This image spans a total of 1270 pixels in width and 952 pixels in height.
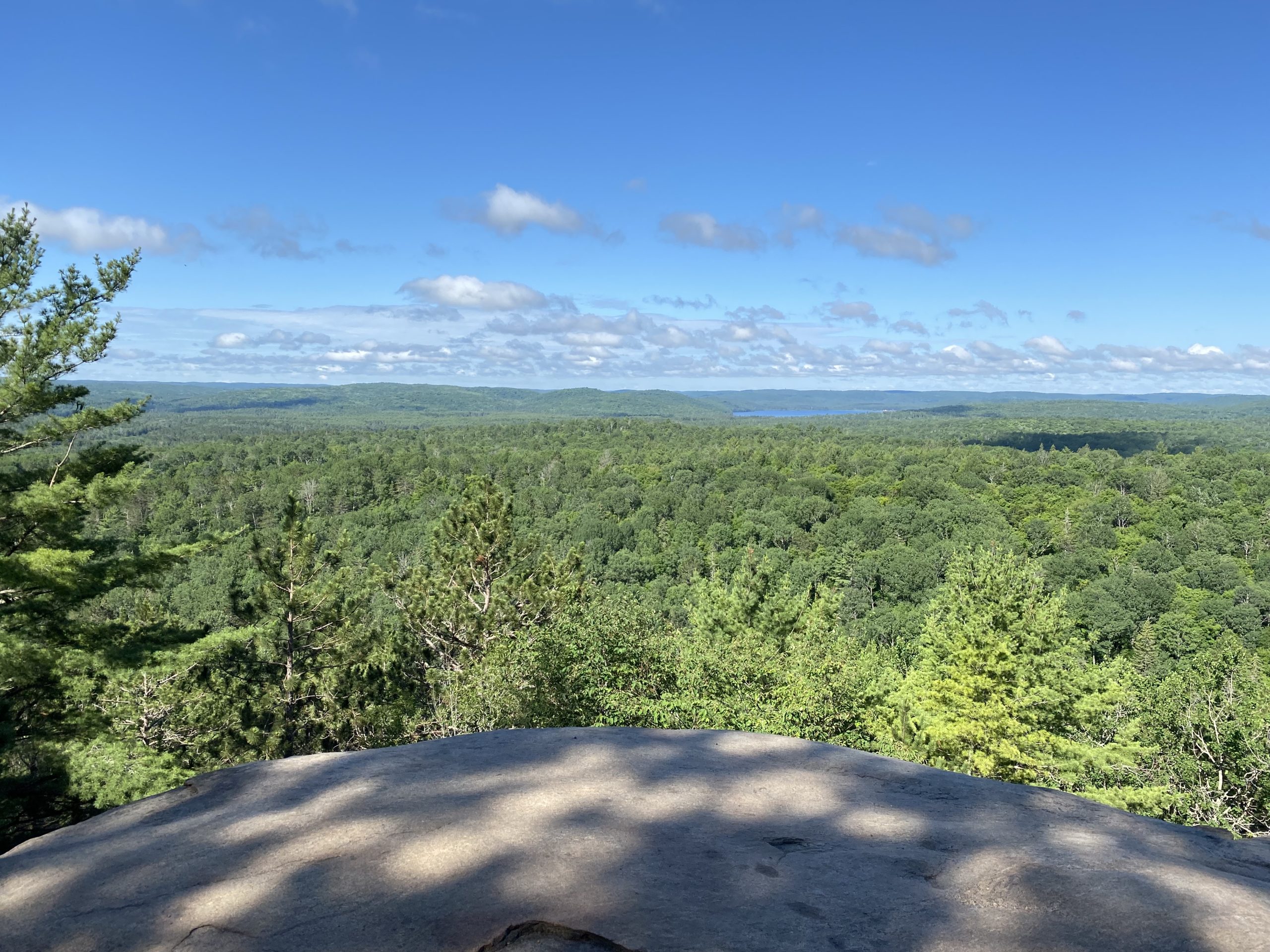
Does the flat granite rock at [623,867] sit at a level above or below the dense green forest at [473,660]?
above

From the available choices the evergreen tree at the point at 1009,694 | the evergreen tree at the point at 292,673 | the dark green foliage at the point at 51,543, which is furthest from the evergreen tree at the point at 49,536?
the evergreen tree at the point at 1009,694

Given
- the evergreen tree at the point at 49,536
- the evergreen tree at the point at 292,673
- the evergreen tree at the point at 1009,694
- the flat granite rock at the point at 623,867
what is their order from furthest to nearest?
1. the evergreen tree at the point at 292,673
2. the evergreen tree at the point at 1009,694
3. the evergreen tree at the point at 49,536
4. the flat granite rock at the point at 623,867

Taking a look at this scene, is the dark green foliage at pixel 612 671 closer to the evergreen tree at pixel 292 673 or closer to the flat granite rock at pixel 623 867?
the evergreen tree at pixel 292 673

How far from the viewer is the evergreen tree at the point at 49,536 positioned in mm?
11297

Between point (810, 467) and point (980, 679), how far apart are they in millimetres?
93994

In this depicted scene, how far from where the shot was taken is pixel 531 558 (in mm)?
25328

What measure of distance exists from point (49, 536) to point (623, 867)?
1303cm

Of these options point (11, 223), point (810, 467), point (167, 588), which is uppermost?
point (11, 223)

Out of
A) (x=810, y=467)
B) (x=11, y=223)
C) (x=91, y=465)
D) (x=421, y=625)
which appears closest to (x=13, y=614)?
(x=91, y=465)

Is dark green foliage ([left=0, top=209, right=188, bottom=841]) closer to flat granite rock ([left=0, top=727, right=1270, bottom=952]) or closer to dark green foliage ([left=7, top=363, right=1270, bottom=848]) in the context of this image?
dark green foliage ([left=7, top=363, right=1270, bottom=848])

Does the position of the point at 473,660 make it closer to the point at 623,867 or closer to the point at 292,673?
the point at 292,673

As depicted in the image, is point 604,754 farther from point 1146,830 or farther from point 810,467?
point 810,467

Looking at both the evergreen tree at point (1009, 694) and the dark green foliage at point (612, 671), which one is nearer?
the dark green foliage at point (612, 671)

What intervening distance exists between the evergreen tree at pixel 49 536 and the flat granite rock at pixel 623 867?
25.4 feet
